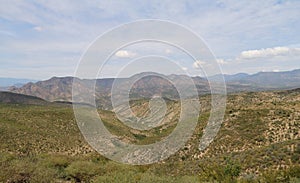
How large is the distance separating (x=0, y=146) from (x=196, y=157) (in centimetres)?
3516

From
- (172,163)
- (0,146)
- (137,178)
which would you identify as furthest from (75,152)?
(137,178)

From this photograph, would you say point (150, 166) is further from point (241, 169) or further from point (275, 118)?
point (275, 118)

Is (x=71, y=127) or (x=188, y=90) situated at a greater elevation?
(x=188, y=90)

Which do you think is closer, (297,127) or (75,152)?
(297,127)

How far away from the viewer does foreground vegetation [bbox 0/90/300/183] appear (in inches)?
1306

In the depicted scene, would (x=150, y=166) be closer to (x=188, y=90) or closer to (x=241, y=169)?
(x=241, y=169)

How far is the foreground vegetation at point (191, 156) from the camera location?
3318 centimetres

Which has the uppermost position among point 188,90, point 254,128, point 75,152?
point 188,90

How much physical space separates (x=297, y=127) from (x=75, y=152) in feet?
136

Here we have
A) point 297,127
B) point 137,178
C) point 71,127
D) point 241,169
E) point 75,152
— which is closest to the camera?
point 137,178

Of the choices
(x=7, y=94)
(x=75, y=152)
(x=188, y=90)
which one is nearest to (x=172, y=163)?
(x=75, y=152)

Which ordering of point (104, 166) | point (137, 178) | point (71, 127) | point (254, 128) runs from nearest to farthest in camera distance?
point (137, 178) < point (104, 166) < point (254, 128) < point (71, 127)

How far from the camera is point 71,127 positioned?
8362 cm

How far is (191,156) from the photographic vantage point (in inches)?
1880
